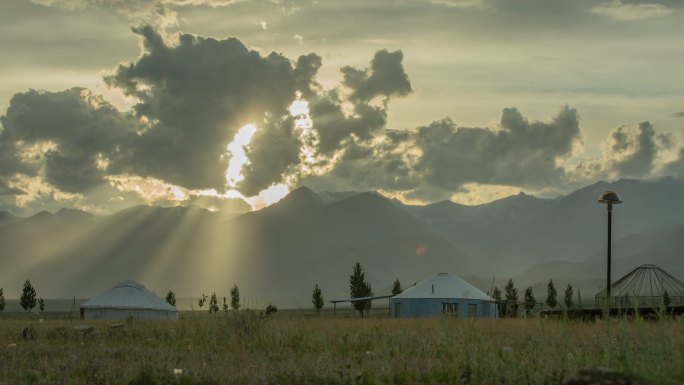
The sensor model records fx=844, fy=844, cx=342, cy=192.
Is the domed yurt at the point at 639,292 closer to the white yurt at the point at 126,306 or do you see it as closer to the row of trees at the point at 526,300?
the row of trees at the point at 526,300

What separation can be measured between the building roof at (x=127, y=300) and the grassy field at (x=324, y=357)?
4960 cm

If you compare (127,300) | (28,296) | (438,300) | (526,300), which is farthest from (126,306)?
(526,300)

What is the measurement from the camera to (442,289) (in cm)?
→ 6531

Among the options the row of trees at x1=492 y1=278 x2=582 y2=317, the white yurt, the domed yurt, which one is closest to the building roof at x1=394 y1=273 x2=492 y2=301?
the row of trees at x1=492 y1=278 x2=582 y2=317

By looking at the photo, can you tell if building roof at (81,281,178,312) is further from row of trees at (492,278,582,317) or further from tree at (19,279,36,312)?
tree at (19,279,36,312)

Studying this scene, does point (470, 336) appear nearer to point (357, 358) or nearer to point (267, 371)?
point (357, 358)

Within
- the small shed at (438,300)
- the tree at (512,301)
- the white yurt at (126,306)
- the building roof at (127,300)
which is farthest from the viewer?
the building roof at (127,300)

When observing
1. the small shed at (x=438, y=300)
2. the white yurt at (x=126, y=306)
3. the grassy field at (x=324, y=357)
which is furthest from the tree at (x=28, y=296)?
the grassy field at (x=324, y=357)

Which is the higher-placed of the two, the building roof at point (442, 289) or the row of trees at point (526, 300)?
the building roof at point (442, 289)

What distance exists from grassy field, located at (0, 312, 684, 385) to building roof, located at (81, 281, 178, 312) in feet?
163

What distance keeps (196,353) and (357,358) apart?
3.06 m

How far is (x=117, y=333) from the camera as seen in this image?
841 inches

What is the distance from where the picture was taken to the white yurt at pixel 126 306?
67.8 m

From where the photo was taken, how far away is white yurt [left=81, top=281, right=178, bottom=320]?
67.8 m
